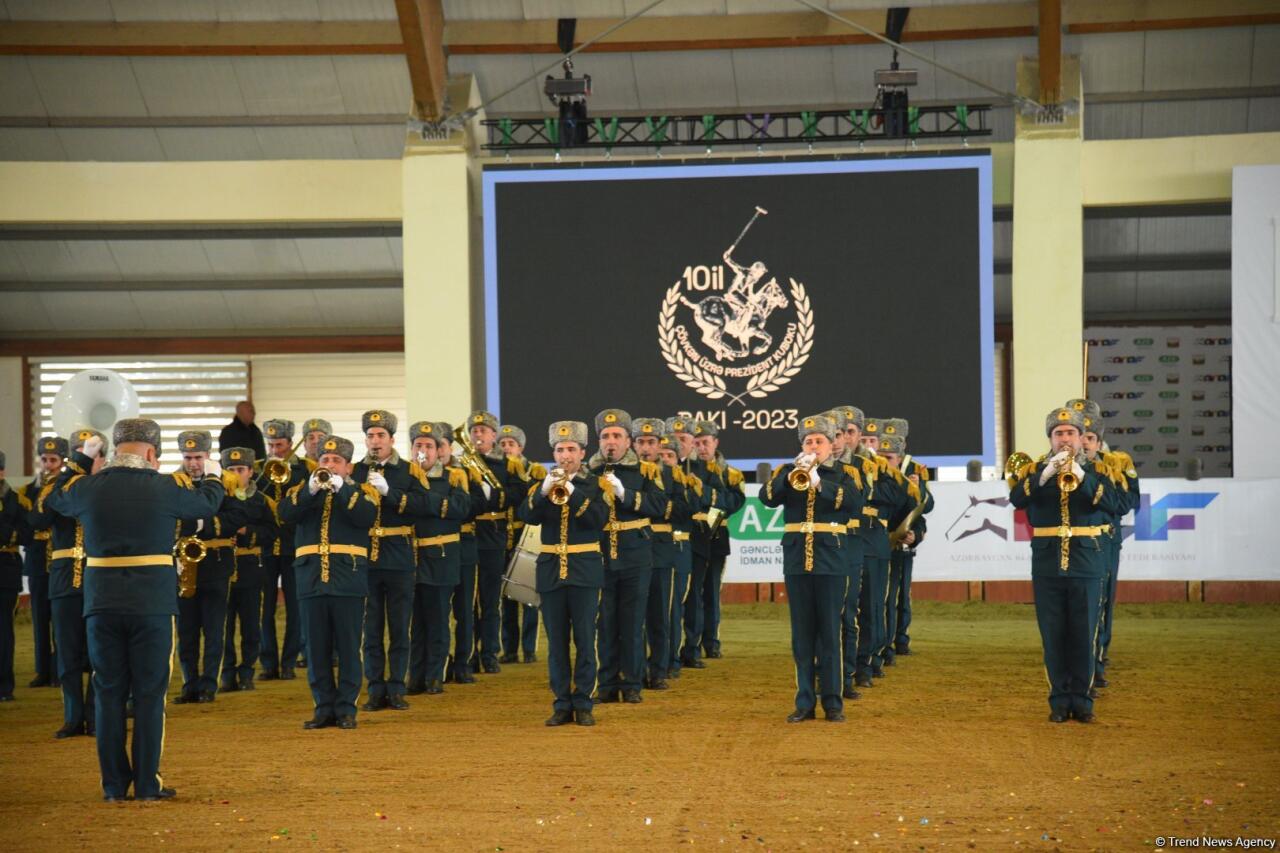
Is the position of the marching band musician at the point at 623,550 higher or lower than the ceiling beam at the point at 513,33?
lower

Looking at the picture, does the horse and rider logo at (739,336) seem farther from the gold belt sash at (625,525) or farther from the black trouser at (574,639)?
the black trouser at (574,639)

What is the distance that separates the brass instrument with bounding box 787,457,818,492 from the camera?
8.72 metres

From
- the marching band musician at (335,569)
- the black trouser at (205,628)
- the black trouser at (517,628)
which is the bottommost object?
the black trouser at (517,628)

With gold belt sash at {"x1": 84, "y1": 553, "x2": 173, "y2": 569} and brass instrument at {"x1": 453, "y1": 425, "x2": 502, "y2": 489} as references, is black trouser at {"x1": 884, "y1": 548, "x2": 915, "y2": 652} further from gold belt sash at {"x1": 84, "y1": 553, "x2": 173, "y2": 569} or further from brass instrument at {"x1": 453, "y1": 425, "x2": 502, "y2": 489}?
gold belt sash at {"x1": 84, "y1": 553, "x2": 173, "y2": 569}

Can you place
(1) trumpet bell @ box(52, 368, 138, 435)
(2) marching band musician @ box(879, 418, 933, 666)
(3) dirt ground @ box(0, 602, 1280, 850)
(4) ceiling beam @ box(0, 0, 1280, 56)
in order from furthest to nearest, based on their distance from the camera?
(4) ceiling beam @ box(0, 0, 1280, 56) → (1) trumpet bell @ box(52, 368, 138, 435) → (2) marching band musician @ box(879, 418, 933, 666) → (3) dirt ground @ box(0, 602, 1280, 850)

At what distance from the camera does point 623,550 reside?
9820 mm

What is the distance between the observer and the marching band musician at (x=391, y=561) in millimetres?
9617

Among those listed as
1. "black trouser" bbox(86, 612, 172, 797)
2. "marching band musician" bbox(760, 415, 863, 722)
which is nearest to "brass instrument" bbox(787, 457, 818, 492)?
"marching band musician" bbox(760, 415, 863, 722)

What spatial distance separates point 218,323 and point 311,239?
2846 mm

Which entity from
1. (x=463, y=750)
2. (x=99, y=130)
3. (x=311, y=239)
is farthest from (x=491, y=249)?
(x=463, y=750)

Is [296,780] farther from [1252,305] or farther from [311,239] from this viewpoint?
[311,239]

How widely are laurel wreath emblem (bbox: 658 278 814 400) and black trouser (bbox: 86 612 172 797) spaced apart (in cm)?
1155

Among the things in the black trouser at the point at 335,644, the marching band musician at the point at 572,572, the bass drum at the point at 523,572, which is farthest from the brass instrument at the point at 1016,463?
A: the black trouser at the point at 335,644

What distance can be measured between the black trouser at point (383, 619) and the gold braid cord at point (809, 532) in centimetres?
267
